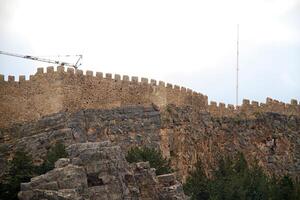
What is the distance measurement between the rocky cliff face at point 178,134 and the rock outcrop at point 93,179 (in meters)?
8.72

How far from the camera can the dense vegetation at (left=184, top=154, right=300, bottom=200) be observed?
47.3 meters

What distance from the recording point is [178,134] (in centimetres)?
5272

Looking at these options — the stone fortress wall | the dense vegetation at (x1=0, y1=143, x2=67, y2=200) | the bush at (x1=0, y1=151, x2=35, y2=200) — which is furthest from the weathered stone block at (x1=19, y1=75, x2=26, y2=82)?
the bush at (x1=0, y1=151, x2=35, y2=200)

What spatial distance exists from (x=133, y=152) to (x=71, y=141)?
3.30 m

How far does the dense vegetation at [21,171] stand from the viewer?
37438mm

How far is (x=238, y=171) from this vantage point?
52469 millimetres

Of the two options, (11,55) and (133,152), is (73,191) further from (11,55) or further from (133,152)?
(11,55)

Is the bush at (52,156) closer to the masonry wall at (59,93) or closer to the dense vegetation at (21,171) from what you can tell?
the dense vegetation at (21,171)

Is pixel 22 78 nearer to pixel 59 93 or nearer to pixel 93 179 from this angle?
pixel 59 93

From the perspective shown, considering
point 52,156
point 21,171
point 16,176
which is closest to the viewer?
point 16,176

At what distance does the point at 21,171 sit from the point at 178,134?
1496 centimetres

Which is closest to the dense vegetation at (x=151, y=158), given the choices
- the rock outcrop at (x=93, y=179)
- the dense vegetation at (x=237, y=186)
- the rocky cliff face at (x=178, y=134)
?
the dense vegetation at (x=237, y=186)

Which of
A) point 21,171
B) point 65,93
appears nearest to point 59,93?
point 65,93

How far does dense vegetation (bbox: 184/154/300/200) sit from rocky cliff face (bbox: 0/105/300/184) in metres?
2.05
